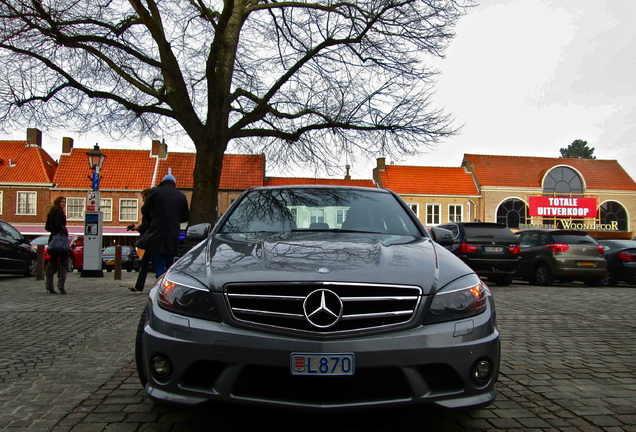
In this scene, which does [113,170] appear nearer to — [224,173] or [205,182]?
[224,173]

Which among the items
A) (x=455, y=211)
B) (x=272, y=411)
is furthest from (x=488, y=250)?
(x=455, y=211)

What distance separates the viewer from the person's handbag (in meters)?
10.1

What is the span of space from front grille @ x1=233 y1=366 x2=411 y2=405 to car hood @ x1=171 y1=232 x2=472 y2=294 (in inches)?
18.3

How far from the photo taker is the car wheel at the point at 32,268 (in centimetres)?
1527

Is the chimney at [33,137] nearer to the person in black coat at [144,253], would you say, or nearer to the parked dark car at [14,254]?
the parked dark car at [14,254]

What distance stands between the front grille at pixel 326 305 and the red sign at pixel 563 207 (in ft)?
153

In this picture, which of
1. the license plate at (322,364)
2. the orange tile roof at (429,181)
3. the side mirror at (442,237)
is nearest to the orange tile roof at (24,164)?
the orange tile roof at (429,181)

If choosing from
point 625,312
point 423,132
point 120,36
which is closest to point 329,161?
point 423,132

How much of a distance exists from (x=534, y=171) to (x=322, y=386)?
49997 millimetres

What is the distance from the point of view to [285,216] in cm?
434

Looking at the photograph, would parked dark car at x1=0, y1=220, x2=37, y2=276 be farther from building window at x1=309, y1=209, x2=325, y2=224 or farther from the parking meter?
building window at x1=309, y1=209, x2=325, y2=224

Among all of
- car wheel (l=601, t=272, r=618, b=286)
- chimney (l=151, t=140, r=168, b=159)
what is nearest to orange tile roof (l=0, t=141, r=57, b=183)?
chimney (l=151, t=140, r=168, b=159)

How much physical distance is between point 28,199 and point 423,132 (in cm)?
3821

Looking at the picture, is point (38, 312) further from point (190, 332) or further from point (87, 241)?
point (87, 241)
